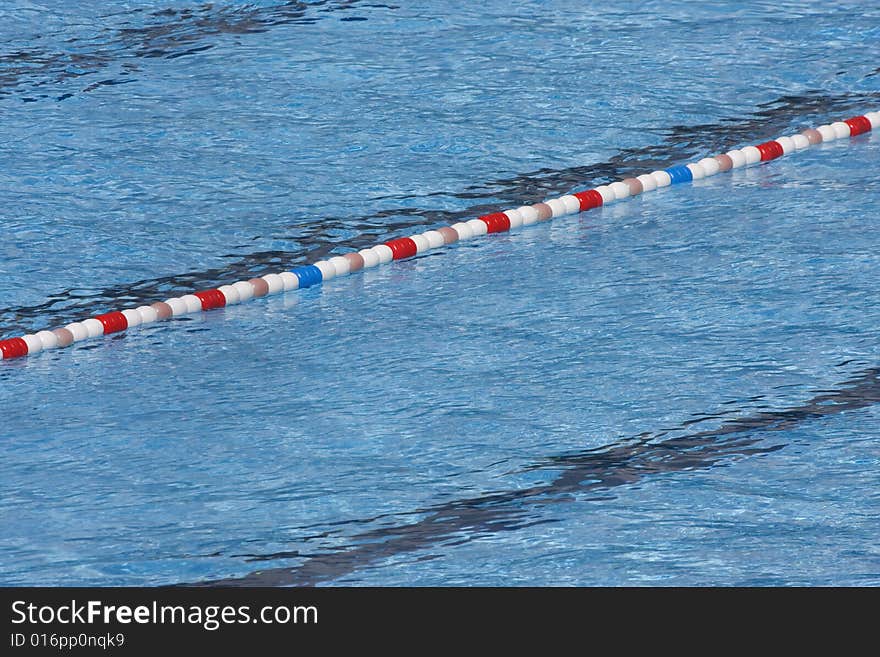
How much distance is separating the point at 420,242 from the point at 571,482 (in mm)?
1542

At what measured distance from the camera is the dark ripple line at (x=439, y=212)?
4234 mm

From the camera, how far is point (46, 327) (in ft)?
13.4

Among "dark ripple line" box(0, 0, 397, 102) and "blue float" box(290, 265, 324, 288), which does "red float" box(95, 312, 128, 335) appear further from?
"dark ripple line" box(0, 0, 397, 102)

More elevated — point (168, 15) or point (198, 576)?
point (168, 15)

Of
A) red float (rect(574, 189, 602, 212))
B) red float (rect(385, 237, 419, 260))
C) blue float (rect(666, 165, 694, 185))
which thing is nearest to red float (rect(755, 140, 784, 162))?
blue float (rect(666, 165, 694, 185))

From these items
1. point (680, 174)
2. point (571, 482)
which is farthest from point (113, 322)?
point (680, 174)

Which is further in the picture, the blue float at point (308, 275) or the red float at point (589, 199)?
the red float at point (589, 199)

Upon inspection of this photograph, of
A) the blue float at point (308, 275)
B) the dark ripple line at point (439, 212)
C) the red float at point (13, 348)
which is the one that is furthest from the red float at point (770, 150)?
the red float at point (13, 348)

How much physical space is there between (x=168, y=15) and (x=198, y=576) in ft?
14.6

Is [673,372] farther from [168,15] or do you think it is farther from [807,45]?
[168,15]

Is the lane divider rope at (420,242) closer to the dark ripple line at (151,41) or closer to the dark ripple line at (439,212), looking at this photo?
the dark ripple line at (439,212)

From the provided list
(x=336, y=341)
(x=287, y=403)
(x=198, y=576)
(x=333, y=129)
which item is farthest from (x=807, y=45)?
(x=198, y=576)

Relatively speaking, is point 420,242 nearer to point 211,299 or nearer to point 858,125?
point 211,299

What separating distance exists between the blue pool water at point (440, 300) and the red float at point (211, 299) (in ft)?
0.22
